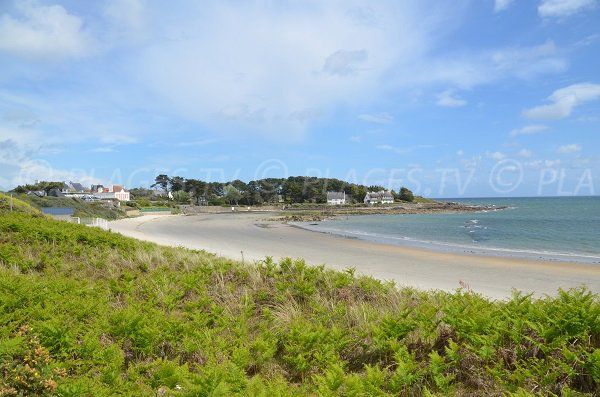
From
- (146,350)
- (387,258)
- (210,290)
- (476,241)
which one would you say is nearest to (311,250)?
(387,258)

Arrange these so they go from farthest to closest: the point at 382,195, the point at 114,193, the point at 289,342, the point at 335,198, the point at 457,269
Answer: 1. the point at 382,195
2. the point at 335,198
3. the point at 114,193
4. the point at 457,269
5. the point at 289,342

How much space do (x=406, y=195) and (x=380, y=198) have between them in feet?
61.6

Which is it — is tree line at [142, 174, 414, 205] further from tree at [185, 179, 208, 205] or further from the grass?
the grass

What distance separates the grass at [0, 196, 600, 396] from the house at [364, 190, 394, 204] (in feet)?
485

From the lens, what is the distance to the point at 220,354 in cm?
528

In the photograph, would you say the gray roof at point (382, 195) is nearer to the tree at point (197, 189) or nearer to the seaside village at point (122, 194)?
the seaside village at point (122, 194)

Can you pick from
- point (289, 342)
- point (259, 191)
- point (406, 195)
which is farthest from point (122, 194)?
point (289, 342)

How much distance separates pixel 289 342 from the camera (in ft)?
18.9

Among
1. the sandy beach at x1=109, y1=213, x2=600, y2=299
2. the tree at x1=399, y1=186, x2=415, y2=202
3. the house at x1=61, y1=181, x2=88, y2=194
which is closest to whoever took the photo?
the sandy beach at x1=109, y1=213, x2=600, y2=299

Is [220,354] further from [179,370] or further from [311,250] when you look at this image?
[311,250]

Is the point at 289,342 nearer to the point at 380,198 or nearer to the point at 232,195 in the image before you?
the point at 232,195

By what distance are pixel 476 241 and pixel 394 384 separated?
34360mm

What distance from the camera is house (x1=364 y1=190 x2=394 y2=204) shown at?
505ft

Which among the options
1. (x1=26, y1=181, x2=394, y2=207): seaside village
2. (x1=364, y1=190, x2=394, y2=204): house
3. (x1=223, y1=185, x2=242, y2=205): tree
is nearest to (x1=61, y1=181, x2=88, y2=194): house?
(x1=26, y1=181, x2=394, y2=207): seaside village
